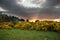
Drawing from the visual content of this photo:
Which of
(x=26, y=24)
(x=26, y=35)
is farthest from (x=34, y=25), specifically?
(x=26, y=35)

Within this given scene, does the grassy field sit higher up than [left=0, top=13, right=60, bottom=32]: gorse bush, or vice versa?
[left=0, top=13, right=60, bottom=32]: gorse bush

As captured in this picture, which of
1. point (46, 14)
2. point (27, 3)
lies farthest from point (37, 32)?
point (27, 3)

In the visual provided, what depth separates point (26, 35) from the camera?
12.1ft

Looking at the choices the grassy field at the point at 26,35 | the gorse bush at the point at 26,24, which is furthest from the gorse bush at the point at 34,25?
the grassy field at the point at 26,35

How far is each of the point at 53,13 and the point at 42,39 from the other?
71 cm

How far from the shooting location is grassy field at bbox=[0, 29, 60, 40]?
3.66 metres

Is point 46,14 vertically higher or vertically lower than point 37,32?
higher

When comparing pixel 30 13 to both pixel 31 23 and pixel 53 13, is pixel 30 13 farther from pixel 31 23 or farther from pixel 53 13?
pixel 53 13

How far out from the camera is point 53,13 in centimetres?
375

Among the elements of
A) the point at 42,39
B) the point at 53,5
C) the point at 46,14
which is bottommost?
the point at 42,39

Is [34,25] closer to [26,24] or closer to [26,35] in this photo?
[26,24]

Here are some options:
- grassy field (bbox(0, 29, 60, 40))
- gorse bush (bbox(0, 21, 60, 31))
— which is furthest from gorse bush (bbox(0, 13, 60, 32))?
A: grassy field (bbox(0, 29, 60, 40))

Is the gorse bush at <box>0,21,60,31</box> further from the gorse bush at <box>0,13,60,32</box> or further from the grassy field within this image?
the grassy field

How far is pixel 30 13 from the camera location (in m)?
3.78
